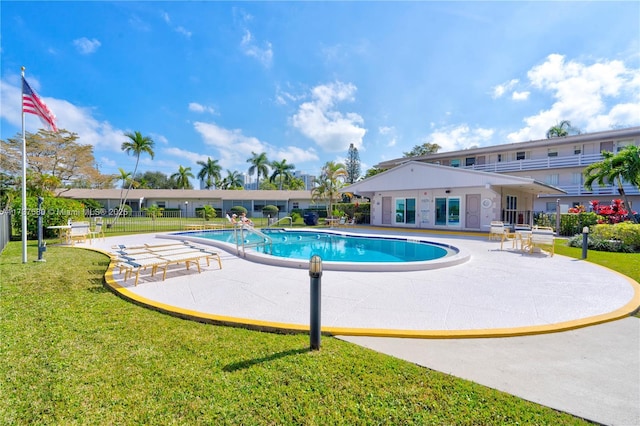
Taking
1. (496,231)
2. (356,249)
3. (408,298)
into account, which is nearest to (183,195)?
(356,249)

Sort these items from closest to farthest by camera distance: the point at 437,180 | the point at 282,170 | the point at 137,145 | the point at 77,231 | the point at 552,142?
1. the point at 77,231
2. the point at 437,180
3. the point at 137,145
4. the point at 552,142
5. the point at 282,170

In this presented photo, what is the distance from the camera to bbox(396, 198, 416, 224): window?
20938 millimetres

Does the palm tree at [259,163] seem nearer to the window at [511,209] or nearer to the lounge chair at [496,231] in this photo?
the window at [511,209]

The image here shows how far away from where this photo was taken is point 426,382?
2.62 meters

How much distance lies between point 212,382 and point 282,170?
52547mm

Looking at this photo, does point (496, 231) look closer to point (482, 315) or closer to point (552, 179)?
point (482, 315)

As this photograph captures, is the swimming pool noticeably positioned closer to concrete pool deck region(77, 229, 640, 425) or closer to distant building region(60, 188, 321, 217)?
concrete pool deck region(77, 229, 640, 425)

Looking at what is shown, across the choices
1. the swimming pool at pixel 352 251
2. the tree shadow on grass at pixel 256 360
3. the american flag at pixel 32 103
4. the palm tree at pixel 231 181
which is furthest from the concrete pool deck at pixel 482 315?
the palm tree at pixel 231 181

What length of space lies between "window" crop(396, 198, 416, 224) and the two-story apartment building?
1437cm

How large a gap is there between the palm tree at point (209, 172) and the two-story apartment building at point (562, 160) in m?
42.1

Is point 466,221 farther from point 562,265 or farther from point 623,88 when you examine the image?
point 623,88

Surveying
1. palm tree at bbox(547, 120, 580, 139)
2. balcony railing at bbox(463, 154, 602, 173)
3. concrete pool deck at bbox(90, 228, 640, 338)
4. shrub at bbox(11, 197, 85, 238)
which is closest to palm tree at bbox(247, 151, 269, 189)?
balcony railing at bbox(463, 154, 602, 173)

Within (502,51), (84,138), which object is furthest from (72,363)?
(84,138)

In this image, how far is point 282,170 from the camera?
5388 cm
